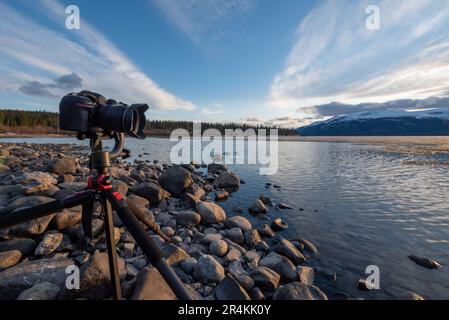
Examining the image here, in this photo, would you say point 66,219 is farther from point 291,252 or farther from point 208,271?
point 291,252

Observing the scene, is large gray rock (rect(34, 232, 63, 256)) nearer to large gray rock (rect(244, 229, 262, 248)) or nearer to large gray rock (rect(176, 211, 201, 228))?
large gray rock (rect(176, 211, 201, 228))

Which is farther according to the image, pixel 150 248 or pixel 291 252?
pixel 291 252

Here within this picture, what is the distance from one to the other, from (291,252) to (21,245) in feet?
18.8

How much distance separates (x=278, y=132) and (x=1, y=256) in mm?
169223

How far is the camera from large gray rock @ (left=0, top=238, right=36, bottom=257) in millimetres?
4086

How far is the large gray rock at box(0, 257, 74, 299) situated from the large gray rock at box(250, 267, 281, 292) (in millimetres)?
3187

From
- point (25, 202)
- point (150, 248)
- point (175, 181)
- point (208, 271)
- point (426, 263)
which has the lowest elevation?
point (426, 263)

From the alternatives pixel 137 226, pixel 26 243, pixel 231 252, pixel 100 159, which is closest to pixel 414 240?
pixel 231 252

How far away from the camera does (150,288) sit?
10.7ft

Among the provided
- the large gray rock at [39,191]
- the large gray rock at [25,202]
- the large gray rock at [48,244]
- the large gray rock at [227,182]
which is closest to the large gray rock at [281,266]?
the large gray rock at [48,244]

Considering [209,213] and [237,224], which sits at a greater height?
[209,213]

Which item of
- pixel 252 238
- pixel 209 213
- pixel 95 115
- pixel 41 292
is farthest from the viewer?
pixel 209 213

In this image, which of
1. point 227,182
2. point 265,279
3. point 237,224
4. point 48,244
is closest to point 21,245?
point 48,244
